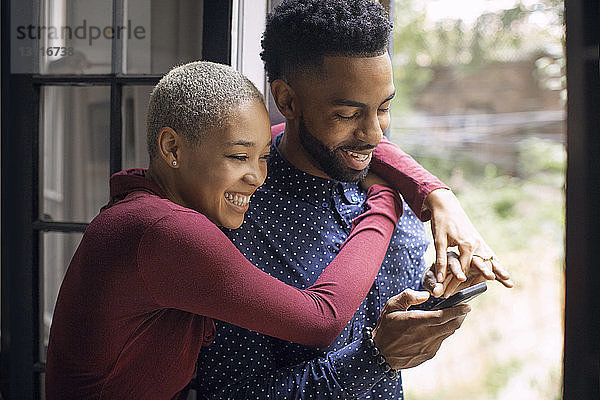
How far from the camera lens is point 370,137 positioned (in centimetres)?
94

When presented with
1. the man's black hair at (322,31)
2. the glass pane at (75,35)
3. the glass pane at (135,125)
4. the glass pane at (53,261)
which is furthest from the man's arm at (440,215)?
the glass pane at (53,261)

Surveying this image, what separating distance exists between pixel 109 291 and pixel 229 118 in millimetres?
283

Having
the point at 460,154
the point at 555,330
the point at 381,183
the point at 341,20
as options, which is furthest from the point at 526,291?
the point at 341,20

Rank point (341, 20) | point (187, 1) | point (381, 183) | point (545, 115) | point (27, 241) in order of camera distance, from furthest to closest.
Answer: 1. point (545, 115)
2. point (27, 241)
3. point (187, 1)
4. point (381, 183)
5. point (341, 20)

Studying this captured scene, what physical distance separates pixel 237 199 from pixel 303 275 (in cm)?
18

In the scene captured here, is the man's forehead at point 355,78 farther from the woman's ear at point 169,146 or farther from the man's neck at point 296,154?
the woman's ear at point 169,146

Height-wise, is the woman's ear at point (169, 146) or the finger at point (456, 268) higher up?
the woman's ear at point (169, 146)

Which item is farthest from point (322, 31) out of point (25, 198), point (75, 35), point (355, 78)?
point (25, 198)

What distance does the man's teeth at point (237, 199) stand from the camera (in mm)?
896

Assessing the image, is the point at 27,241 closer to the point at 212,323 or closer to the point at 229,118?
the point at 212,323

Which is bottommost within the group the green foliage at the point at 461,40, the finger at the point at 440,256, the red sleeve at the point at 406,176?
the finger at the point at 440,256

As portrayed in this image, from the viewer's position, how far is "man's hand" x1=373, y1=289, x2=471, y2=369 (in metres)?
0.88

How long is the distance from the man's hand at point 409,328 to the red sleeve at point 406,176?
0.19m

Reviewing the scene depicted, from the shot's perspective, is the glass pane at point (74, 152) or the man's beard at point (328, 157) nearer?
the man's beard at point (328, 157)
